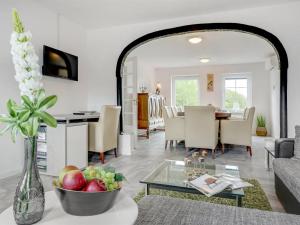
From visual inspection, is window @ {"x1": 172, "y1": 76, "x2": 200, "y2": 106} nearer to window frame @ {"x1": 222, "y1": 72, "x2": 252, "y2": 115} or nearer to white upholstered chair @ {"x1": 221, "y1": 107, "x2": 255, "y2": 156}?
window frame @ {"x1": 222, "y1": 72, "x2": 252, "y2": 115}

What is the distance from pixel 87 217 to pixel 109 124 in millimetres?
3008

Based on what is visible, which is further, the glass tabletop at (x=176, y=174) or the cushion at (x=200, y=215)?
the glass tabletop at (x=176, y=174)

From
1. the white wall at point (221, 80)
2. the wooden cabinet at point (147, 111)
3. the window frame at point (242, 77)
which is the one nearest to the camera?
the wooden cabinet at point (147, 111)

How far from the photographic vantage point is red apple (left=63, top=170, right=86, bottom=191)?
0.72 m

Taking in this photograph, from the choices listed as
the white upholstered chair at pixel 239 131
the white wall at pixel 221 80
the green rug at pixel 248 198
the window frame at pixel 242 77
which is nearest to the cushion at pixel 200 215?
the green rug at pixel 248 198

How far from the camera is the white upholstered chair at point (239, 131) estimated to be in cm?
405

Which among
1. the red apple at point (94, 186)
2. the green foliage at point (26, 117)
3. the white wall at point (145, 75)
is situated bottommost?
the red apple at point (94, 186)

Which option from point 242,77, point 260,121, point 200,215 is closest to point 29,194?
point 200,215

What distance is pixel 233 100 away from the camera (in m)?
7.60

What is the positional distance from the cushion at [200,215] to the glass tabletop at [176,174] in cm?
51

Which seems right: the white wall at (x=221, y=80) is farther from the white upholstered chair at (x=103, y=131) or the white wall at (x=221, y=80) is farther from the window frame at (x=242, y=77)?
the white upholstered chair at (x=103, y=131)

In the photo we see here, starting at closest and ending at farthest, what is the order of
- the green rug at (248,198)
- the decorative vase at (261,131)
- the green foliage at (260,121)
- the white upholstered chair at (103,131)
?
1. the green rug at (248,198)
2. the white upholstered chair at (103,131)
3. the decorative vase at (261,131)
4. the green foliage at (260,121)

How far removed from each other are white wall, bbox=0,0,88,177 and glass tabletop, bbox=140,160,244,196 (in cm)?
207

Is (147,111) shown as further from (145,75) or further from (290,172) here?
(290,172)
